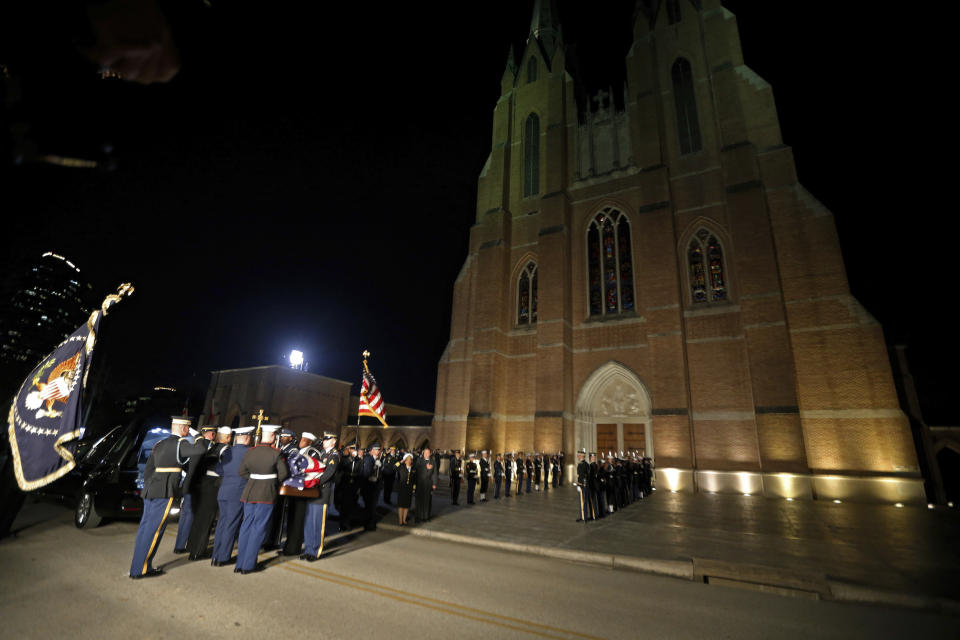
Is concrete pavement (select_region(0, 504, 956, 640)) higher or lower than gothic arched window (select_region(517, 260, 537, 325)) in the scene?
lower

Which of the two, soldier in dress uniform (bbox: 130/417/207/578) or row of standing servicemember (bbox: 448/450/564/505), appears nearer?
soldier in dress uniform (bbox: 130/417/207/578)

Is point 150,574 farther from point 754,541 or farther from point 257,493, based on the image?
point 754,541

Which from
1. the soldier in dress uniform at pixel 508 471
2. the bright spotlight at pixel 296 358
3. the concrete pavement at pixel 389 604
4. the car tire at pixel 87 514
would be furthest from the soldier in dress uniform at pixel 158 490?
the bright spotlight at pixel 296 358

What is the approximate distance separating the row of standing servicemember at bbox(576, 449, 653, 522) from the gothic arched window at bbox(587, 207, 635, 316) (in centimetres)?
886

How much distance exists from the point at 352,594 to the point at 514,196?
2383cm

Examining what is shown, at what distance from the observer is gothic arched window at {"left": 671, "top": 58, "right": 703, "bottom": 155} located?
67.5ft

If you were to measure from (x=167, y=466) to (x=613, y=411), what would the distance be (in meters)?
18.7

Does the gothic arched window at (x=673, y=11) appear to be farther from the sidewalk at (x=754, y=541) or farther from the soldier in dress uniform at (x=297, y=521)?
the soldier in dress uniform at (x=297, y=521)

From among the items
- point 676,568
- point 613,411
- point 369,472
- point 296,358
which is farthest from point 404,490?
point 296,358

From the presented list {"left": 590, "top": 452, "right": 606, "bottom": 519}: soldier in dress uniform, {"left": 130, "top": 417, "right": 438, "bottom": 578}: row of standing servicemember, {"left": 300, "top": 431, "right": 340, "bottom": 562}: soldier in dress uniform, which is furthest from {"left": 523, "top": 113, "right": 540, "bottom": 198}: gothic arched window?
{"left": 300, "top": 431, "right": 340, "bottom": 562}: soldier in dress uniform

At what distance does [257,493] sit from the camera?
487 cm

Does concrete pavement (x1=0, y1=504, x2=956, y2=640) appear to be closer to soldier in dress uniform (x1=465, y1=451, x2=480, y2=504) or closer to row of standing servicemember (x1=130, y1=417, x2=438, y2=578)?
row of standing servicemember (x1=130, y1=417, x2=438, y2=578)

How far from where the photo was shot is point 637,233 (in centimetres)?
2067

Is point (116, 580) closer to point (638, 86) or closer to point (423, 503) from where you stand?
point (423, 503)
